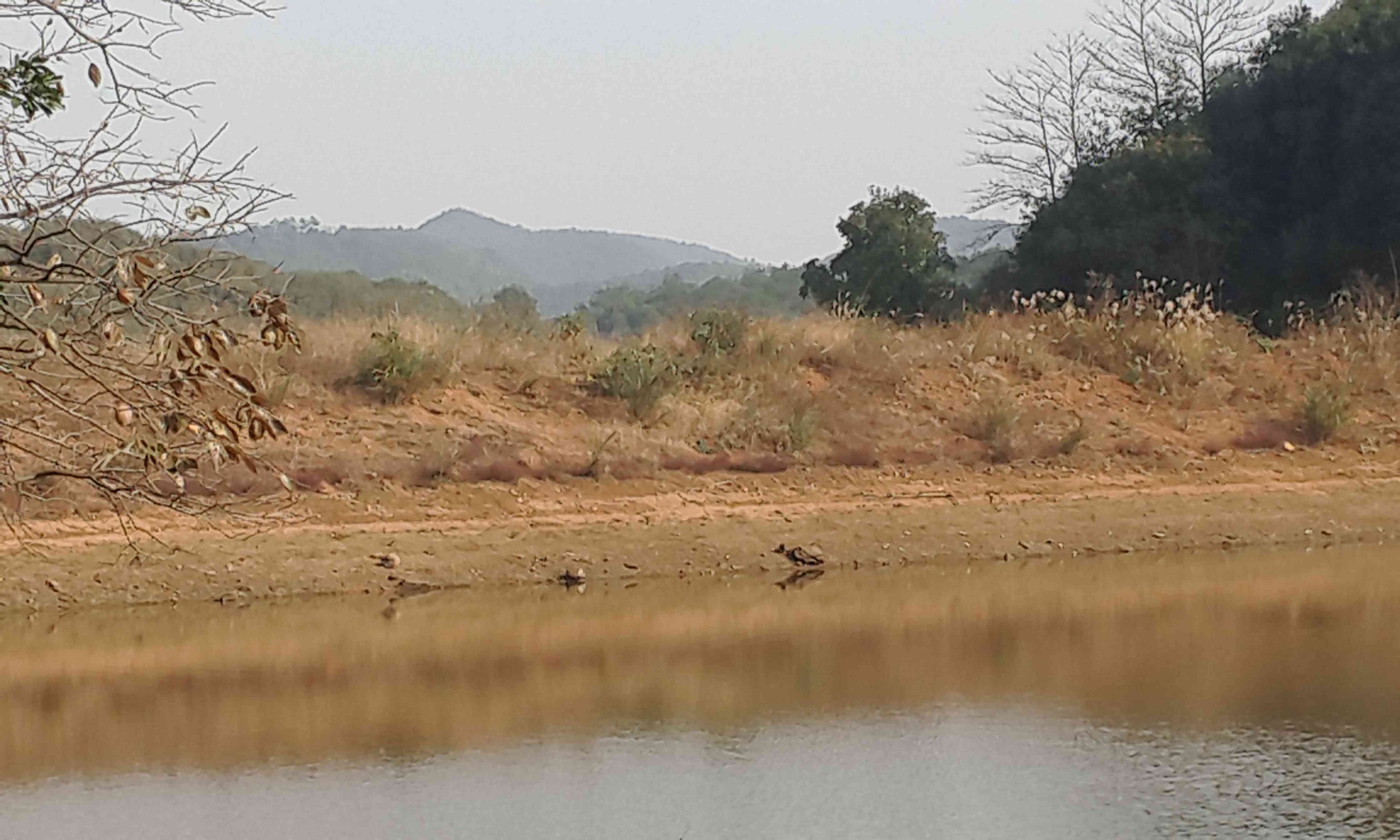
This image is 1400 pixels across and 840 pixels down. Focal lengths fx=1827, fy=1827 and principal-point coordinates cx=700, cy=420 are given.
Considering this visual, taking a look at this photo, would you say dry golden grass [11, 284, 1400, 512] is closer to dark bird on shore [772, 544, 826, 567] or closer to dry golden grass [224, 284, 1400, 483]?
dry golden grass [224, 284, 1400, 483]

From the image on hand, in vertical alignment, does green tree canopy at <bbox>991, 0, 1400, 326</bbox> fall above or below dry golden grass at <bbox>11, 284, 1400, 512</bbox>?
Answer: above

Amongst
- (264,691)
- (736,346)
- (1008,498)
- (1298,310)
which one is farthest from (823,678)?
(1298,310)

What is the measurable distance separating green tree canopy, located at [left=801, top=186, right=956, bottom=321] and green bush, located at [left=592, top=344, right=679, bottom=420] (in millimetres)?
13620

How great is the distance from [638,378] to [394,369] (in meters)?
2.73

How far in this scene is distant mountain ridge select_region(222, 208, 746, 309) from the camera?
12256 cm

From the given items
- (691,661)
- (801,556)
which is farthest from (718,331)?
(691,661)

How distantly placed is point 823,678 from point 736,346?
37.1 feet

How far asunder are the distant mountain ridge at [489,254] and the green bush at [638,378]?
77.5m

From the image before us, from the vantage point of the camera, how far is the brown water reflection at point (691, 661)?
10375 mm

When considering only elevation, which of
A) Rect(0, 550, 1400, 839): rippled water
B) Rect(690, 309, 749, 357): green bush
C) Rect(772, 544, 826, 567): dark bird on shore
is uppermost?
Rect(690, 309, 749, 357): green bush

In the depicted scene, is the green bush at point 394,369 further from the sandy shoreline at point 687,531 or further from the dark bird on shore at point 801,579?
the dark bird on shore at point 801,579

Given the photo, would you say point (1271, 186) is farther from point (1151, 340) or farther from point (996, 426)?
point (996, 426)

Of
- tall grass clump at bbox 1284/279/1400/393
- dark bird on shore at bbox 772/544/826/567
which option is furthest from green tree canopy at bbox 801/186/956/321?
dark bird on shore at bbox 772/544/826/567

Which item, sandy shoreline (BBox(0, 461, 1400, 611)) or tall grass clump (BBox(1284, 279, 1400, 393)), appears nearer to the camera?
sandy shoreline (BBox(0, 461, 1400, 611))
